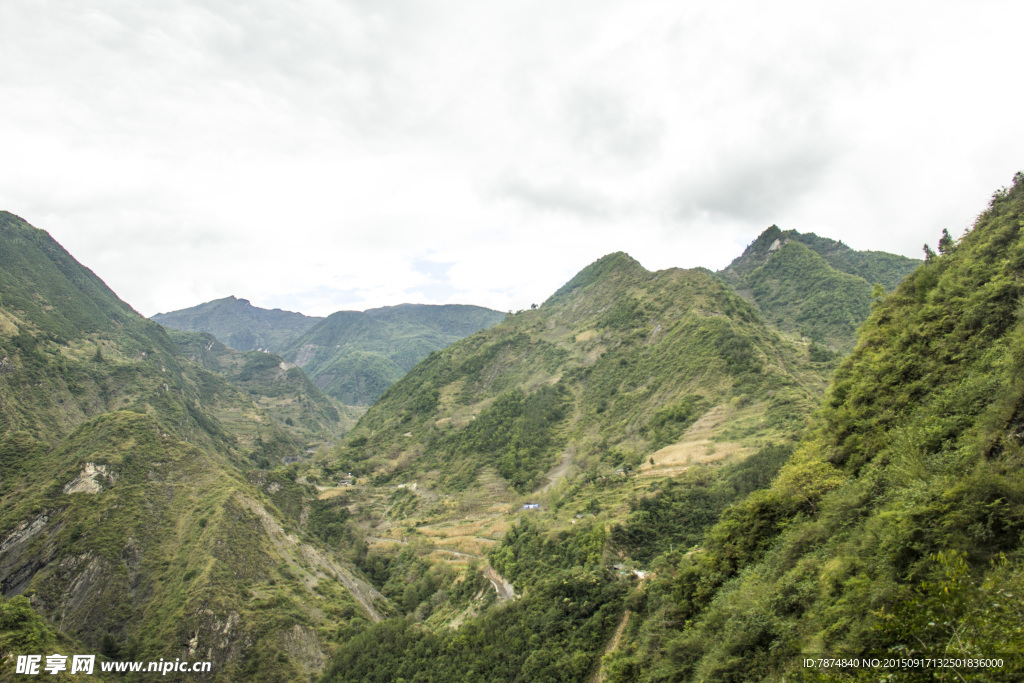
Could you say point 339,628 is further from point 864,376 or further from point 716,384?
point 716,384

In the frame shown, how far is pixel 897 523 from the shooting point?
14.7 m

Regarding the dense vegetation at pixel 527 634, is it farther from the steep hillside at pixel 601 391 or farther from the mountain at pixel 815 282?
the mountain at pixel 815 282

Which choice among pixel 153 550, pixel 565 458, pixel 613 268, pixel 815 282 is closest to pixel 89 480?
pixel 153 550

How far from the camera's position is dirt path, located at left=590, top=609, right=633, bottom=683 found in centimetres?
2788

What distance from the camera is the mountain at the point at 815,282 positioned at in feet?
424

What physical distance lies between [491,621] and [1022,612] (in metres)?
35.7

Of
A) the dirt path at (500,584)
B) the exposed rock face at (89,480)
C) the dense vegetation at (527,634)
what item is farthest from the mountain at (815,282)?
the exposed rock face at (89,480)

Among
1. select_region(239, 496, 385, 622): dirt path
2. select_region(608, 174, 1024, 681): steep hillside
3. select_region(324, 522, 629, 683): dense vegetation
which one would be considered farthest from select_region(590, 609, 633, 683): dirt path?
select_region(239, 496, 385, 622): dirt path

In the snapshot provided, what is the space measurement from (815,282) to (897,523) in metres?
162

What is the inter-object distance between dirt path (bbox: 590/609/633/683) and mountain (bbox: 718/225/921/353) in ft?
351

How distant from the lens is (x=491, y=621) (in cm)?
3869

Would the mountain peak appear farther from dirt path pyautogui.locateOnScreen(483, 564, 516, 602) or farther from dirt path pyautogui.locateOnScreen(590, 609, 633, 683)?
dirt path pyautogui.locateOnScreen(590, 609, 633, 683)

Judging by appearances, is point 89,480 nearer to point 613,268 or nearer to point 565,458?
point 565,458

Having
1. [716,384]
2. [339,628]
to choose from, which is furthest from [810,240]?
[339,628]
